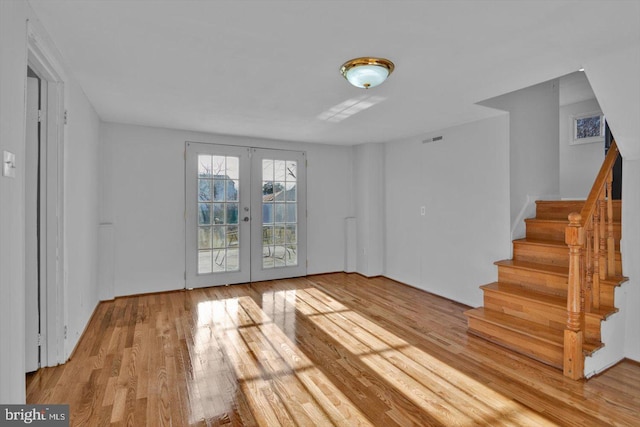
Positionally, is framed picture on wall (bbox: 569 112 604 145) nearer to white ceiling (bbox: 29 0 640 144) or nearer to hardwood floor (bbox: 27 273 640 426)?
white ceiling (bbox: 29 0 640 144)

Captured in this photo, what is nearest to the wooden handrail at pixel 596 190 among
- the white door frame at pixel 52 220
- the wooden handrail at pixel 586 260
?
the wooden handrail at pixel 586 260

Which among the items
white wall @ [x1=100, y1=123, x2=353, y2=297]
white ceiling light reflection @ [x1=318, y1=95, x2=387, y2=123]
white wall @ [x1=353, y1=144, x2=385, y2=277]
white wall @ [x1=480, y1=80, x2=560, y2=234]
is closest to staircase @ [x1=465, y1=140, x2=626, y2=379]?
white wall @ [x1=480, y1=80, x2=560, y2=234]

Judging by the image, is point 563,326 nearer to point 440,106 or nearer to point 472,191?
point 472,191

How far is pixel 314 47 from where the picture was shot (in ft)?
7.09

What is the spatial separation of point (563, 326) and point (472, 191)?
184 centimetres

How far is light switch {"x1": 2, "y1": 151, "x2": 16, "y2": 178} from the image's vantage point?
146 centimetres

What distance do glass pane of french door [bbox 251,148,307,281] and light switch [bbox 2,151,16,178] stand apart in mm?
3664

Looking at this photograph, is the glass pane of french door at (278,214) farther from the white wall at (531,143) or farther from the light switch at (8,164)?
the light switch at (8,164)

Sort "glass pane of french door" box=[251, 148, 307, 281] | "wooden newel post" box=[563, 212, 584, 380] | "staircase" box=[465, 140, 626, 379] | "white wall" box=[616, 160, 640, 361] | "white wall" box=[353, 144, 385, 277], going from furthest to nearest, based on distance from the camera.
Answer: "white wall" box=[353, 144, 385, 277]
"glass pane of french door" box=[251, 148, 307, 281]
"white wall" box=[616, 160, 640, 361]
"staircase" box=[465, 140, 626, 379]
"wooden newel post" box=[563, 212, 584, 380]

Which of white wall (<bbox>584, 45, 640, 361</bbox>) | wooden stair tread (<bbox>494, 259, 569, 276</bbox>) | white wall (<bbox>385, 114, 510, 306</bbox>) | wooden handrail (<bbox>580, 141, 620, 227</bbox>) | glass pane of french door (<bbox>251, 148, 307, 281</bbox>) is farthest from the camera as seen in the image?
glass pane of french door (<bbox>251, 148, 307, 281</bbox>)

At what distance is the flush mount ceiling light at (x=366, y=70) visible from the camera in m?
2.34

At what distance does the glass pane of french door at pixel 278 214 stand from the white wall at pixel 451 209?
1.52 meters

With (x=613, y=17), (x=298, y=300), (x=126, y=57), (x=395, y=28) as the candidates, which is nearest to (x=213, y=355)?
(x=298, y=300)

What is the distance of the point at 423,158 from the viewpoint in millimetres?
4867
